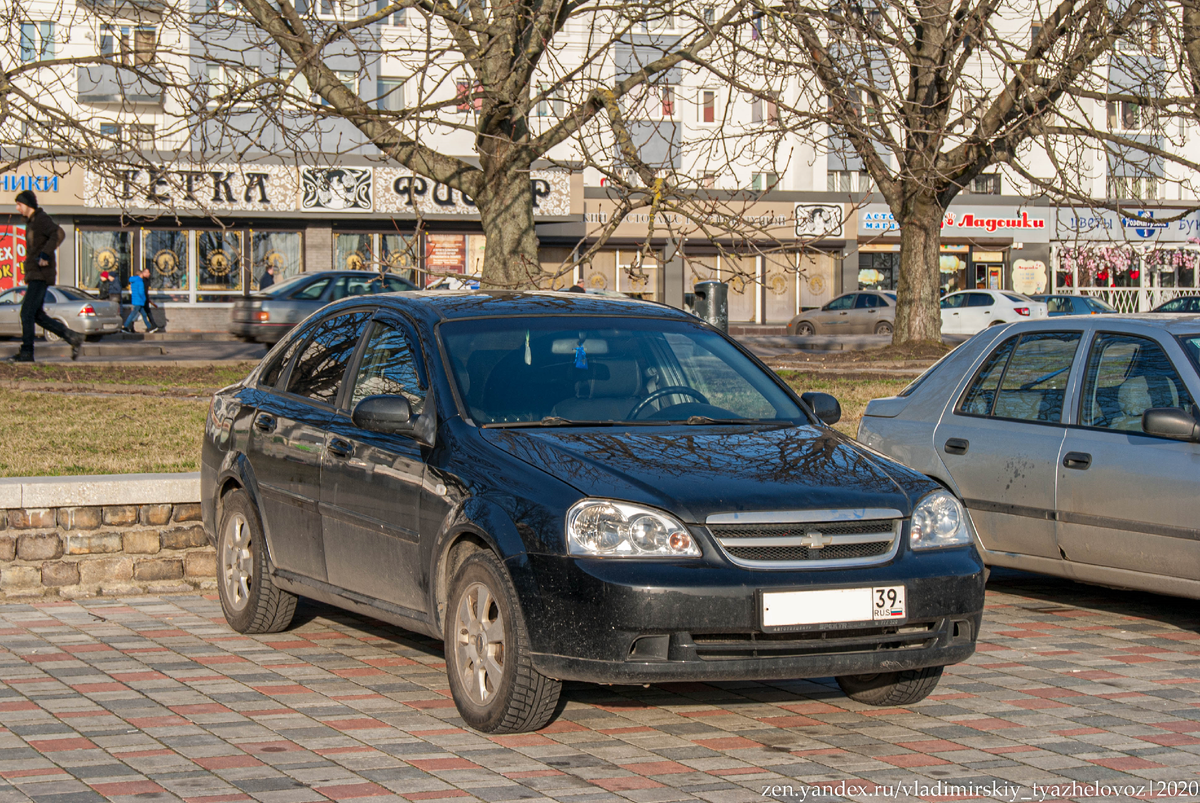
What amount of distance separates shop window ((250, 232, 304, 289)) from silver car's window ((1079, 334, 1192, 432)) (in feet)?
134

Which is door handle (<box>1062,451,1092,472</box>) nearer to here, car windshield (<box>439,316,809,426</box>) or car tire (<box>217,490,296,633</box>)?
car windshield (<box>439,316,809,426</box>)

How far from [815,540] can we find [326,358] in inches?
111

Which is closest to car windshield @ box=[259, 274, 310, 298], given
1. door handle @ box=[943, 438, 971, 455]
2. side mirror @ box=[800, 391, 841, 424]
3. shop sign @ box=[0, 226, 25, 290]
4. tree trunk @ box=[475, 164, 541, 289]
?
tree trunk @ box=[475, 164, 541, 289]

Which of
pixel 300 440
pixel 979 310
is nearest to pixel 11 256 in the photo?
pixel 979 310

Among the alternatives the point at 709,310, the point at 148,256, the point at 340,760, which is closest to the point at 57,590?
the point at 340,760

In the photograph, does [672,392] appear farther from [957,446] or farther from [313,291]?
[313,291]

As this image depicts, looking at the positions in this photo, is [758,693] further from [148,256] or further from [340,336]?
[148,256]

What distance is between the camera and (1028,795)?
4480 millimetres

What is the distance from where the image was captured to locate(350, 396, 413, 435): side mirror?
5660 millimetres

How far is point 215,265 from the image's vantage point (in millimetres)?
45781

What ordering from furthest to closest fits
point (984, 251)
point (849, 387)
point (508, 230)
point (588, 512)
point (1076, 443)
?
point (984, 251)
point (849, 387)
point (508, 230)
point (1076, 443)
point (588, 512)

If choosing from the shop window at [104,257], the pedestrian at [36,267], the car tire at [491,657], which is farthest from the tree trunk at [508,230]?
the shop window at [104,257]

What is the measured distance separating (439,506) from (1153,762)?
2614mm

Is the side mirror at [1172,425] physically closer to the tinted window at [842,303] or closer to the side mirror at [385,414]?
the side mirror at [385,414]
